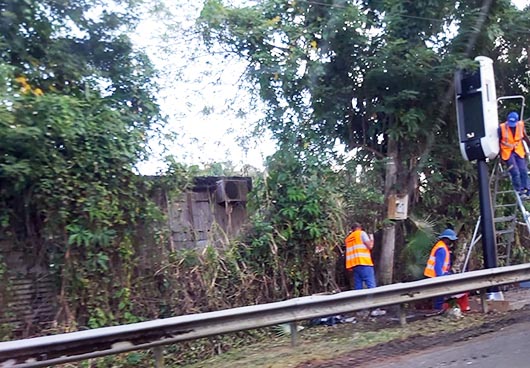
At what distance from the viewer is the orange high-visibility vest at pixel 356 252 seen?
1051cm

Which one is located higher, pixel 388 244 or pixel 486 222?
pixel 486 222

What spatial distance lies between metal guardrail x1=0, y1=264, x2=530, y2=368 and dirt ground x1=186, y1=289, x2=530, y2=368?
1.35 ft

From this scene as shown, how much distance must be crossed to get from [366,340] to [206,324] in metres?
2.21

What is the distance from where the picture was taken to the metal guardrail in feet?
19.0

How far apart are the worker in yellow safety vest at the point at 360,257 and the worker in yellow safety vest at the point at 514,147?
8.46ft

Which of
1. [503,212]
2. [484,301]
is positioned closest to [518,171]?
[484,301]

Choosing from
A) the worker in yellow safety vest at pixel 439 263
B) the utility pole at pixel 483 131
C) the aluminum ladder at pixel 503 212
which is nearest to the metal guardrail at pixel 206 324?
the worker in yellow safety vest at pixel 439 263

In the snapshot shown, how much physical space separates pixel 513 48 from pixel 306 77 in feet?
15.3

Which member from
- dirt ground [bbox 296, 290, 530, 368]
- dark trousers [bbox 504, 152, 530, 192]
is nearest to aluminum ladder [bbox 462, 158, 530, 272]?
dark trousers [bbox 504, 152, 530, 192]

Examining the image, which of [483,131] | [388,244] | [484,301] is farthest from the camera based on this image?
[388,244]

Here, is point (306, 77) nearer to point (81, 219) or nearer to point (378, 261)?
point (378, 261)

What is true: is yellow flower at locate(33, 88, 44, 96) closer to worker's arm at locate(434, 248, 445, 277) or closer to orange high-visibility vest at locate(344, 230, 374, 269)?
orange high-visibility vest at locate(344, 230, 374, 269)

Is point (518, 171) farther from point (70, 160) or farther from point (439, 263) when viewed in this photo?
point (70, 160)

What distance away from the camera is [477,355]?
672 centimetres
